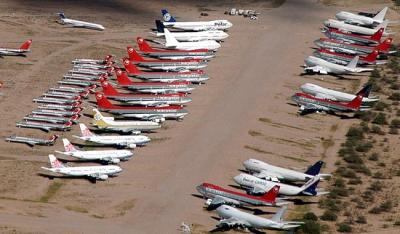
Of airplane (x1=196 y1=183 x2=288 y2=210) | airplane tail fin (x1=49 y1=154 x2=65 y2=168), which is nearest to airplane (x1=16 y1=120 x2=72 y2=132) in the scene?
airplane tail fin (x1=49 y1=154 x2=65 y2=168)

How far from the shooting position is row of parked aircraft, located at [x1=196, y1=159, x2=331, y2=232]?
15238 centimetres

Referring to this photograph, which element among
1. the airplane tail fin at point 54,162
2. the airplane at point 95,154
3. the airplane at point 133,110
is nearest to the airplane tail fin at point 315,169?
the airplane at point 95,154

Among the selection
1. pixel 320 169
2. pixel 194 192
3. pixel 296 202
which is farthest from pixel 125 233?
pixel 320 169

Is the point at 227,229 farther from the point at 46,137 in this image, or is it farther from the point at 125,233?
the point at 46,137

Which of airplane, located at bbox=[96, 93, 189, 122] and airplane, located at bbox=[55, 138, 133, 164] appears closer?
airplane, located at bbox=[55, 138, 133, 164]

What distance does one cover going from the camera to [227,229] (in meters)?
154

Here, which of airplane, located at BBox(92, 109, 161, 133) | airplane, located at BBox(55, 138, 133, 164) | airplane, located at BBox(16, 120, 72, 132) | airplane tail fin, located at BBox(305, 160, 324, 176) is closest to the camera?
airplane tail fin, located at BBox(305, 160, 324, 176)

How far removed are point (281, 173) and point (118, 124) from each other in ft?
111

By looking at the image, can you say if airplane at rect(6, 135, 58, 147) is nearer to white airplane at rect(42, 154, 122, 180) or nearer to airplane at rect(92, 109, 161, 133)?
airplane at rect(92, 109, 161, 133)

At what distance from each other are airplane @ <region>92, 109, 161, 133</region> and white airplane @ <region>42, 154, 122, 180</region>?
2041 centimetres

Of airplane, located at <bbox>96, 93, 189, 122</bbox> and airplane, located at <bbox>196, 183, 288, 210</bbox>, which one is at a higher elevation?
airplane, located at <bbox>96, 93, 189, 122</bbox>

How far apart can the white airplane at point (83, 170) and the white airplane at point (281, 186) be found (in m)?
21.1

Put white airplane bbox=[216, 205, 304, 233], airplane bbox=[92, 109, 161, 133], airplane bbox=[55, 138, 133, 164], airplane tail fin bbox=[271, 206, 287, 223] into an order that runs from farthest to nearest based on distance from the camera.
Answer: airplane bbox=[92, 109, 161, 133], airplane bbox=[55, 138, 133, 164], airplane tail fin bbox=[271, 206, 287, 223], white airplane bbox=[216, 205, 304, 233]

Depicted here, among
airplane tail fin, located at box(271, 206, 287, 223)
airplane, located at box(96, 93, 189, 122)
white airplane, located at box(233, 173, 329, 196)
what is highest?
airplane, located at box(96, 93, 189, 122)
